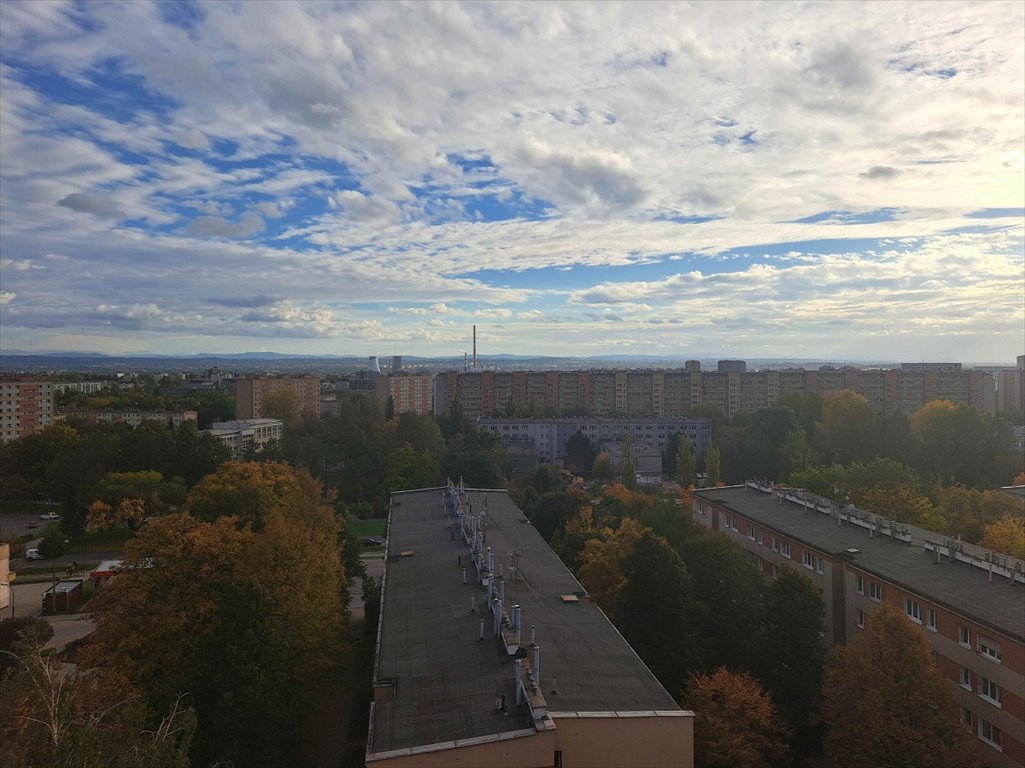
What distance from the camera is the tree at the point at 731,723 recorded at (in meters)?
11.5

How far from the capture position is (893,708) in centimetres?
1161

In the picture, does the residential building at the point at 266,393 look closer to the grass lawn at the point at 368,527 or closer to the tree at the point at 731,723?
the grass lawn at the point at 368,527

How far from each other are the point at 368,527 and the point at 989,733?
94.0 ft

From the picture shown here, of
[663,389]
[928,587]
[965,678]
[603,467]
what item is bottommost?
[603,467]

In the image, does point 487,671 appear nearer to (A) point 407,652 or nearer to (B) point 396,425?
(A) point 407,652

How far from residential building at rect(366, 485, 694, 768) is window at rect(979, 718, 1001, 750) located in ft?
21.6

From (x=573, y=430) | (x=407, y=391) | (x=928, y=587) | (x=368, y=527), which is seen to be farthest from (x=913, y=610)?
(x=407, y=391)

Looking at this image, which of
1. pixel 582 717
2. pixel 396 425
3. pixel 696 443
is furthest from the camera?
pixel 696 443

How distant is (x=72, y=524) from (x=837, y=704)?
103 ft

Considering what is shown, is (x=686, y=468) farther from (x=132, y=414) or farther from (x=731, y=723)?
(x=132, y=414)

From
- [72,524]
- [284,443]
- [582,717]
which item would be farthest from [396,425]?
[582,717]

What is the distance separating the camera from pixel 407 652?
1190 cm

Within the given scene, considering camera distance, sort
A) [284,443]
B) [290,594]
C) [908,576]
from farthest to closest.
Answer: [284,443] < [908,576] < [290,594]

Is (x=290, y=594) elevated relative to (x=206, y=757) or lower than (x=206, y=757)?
elevated
